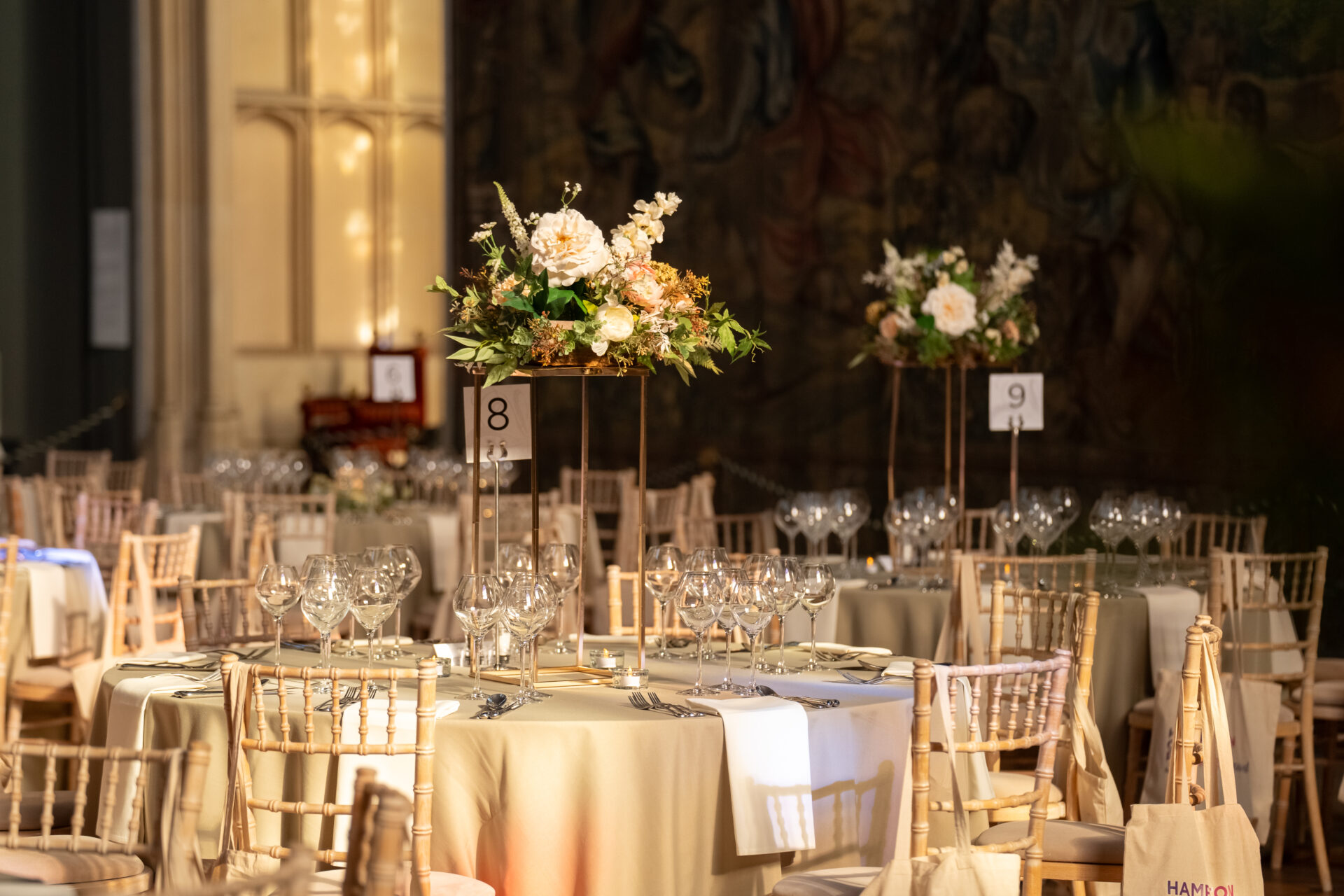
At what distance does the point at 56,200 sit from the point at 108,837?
605 inches

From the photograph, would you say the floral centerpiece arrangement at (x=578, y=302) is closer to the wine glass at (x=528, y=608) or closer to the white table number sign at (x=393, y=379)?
the wine glass at (x=528, y=608)

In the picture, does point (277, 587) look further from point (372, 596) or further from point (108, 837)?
point (108, 837)

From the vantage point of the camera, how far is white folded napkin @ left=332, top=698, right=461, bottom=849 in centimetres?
358

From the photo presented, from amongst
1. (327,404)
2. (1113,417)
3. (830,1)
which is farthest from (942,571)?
(327,404)

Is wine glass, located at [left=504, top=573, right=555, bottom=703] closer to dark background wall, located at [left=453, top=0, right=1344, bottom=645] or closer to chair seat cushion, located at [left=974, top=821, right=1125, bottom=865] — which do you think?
chair seat cushion, located at [left=974, top=821, right=1125, bottom=865]

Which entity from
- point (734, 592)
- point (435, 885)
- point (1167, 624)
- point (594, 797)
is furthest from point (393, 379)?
point (435, 885)

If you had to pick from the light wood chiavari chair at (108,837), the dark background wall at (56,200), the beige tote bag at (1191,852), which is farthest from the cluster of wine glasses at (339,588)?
the dark background wall at (56,200)

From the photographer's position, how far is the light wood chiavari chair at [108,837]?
262cm

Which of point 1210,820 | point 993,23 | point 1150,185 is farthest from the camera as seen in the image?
point 993,23

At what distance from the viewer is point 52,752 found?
2.81 m

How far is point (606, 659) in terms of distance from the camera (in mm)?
4258

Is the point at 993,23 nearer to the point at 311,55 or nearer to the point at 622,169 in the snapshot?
the point at 622,169

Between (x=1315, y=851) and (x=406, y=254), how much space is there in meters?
15.1

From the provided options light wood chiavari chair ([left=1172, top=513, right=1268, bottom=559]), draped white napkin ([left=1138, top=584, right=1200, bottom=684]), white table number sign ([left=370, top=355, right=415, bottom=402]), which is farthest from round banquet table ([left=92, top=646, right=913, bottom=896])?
white table number sign ([left=370, top=355, right=415, bottom=402])
